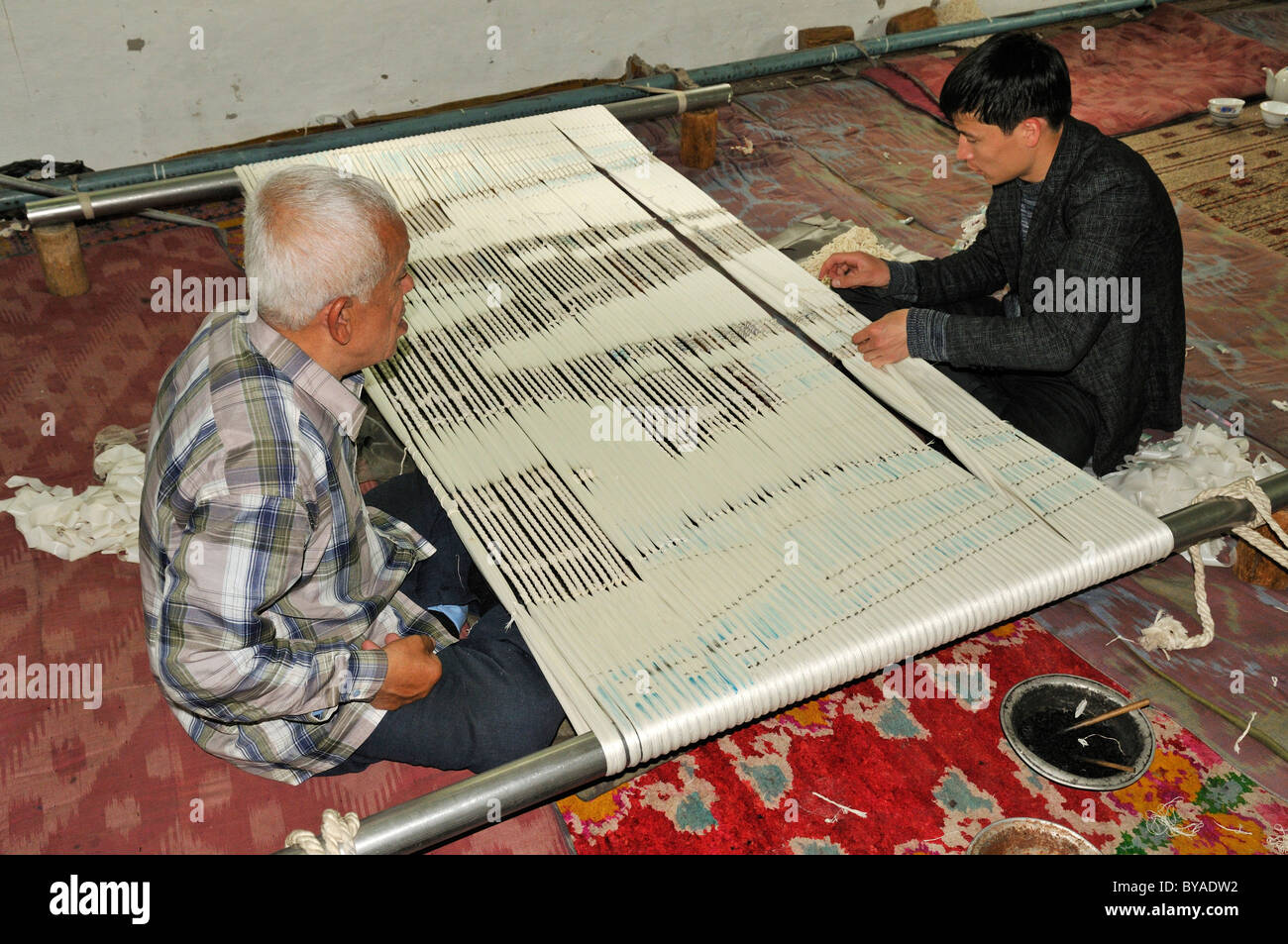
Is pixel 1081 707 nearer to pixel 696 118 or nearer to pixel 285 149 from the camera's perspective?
pixel 696 118

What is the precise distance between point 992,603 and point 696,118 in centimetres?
241

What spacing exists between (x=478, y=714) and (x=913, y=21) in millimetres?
4305

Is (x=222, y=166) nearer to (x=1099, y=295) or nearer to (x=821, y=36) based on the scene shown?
(x=1099, y=295)

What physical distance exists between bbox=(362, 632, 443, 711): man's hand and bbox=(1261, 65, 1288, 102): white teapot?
14.2 feet

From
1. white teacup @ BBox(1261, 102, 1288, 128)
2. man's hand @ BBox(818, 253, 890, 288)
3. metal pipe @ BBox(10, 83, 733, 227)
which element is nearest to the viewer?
man's hand @ BBox(818, 253, 890, 288)

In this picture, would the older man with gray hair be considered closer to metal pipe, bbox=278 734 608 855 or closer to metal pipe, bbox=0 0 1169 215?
metal pipe, bbox=278 734 608 855

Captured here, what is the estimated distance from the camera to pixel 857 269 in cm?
272

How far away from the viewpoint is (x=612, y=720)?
64.8 inches

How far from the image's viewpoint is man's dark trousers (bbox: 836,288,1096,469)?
2.42m

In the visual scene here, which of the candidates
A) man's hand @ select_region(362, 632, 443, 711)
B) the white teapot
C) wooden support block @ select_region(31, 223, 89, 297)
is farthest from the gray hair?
the white teapot

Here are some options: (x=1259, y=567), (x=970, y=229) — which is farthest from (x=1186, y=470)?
(x=970, y=229)

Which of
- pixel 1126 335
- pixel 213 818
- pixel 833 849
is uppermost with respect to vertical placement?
pixel 1126 335

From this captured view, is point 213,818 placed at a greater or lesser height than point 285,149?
lesser

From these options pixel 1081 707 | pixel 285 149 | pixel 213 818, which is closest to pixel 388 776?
pixel 213 818
